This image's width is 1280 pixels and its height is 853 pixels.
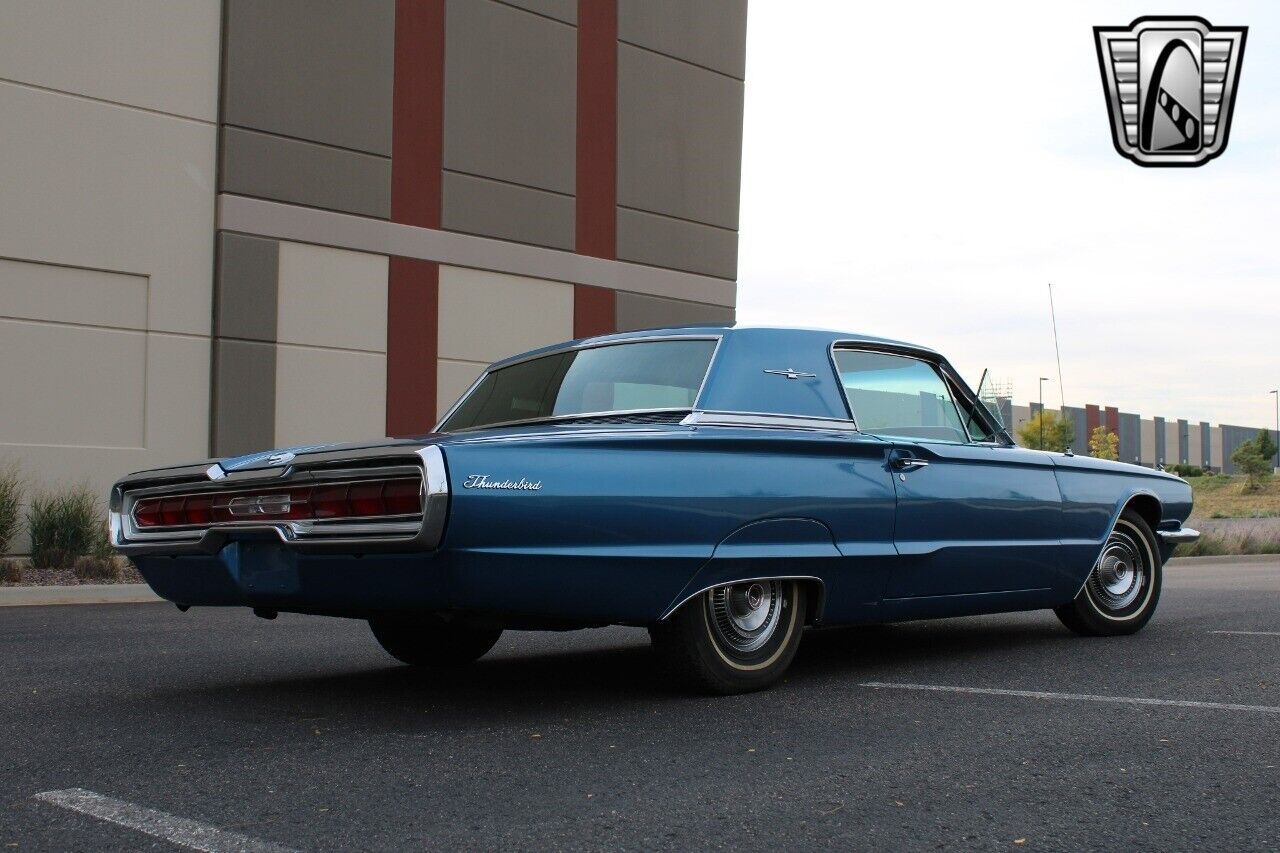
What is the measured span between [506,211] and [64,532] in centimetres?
730

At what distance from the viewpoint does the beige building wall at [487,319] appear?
18047 millimetres

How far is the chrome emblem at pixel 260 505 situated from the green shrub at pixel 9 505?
9.39 m

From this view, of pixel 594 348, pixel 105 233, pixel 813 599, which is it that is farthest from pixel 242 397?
pixel 813 599

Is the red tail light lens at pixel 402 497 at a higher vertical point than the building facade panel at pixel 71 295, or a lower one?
lower

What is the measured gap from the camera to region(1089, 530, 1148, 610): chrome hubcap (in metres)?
7.49

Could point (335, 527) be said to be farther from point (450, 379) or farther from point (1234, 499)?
point (1234, 499)

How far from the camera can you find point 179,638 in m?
8.00

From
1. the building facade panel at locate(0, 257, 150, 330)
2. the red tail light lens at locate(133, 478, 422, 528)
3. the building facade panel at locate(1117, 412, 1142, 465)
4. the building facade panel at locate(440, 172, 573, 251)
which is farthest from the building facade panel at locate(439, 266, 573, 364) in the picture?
the building facade panel at locate(1117, 412, 1142, 465)

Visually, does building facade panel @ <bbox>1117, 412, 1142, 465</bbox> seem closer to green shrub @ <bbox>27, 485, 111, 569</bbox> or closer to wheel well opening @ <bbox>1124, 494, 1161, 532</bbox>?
green shrub @ <bbox>27, 485, 111, 569</bbox>

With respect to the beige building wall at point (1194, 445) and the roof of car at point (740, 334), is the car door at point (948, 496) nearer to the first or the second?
the roof of car at point (740, 334)

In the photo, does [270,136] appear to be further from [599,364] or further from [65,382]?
[599,364]

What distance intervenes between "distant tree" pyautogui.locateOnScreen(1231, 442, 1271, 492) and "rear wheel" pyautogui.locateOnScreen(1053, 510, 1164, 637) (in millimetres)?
53028

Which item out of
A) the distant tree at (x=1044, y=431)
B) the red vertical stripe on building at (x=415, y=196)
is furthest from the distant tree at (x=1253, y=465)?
the red vertical stripe on building at (x=415, y=196)

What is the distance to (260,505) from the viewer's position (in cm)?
495
